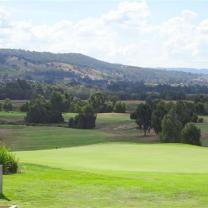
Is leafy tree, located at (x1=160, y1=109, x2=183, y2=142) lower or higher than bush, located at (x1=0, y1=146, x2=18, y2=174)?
lower

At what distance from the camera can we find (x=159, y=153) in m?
40.6

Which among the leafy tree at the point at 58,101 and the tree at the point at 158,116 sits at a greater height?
the leafy tree at the point at 58,101

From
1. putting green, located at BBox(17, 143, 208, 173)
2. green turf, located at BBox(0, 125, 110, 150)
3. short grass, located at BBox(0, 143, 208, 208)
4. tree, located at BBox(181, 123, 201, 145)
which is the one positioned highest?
short grass, located at BBox(0, 143, 208, 208)

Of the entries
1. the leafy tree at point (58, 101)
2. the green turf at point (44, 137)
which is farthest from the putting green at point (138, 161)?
the leafy tree at point (58, 101)

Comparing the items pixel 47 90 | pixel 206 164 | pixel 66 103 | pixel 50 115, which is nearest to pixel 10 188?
pixel 206 164

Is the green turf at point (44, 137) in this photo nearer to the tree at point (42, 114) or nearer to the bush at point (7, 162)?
the tree at point (42, 114)

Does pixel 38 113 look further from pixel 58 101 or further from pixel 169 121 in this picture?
pixel 169 121

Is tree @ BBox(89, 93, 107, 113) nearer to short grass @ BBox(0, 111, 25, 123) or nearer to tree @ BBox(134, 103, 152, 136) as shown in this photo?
short grass @ BBox(0, 111, 25, 123)

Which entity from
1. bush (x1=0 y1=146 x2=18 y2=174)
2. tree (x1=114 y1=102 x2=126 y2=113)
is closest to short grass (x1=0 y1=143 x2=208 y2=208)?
bush (x1=0 y1=146 x2=18 y2=174)

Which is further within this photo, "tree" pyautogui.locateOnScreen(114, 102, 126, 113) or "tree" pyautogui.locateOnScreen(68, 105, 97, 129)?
"tree" pyautogui.locateOnScreen(114, 102, 126, 113)

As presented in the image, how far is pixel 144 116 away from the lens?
339ft

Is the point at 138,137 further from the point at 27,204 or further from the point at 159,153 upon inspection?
the point at 27,204

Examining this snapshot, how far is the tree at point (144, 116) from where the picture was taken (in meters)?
102

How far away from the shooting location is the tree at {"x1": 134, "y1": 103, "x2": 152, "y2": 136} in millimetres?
102294
